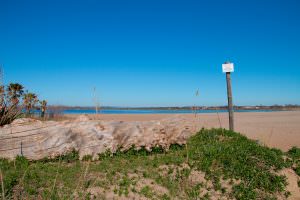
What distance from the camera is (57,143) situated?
22.0 feet

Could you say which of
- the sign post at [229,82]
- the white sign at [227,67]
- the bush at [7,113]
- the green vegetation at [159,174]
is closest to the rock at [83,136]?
the green vegetation at [159,174]

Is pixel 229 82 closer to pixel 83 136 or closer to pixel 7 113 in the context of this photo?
pixel 83 136

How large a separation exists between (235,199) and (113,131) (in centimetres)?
350

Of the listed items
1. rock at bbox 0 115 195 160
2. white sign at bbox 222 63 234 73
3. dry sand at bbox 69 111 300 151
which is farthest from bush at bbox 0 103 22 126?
white sign at bbox 222 63 234 73

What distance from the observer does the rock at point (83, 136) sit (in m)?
6.65

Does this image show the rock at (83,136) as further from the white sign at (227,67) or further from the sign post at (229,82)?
the white sign at (227,67)

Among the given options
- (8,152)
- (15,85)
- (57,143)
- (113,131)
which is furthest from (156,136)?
(15,85)

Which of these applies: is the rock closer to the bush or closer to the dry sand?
the dry sand

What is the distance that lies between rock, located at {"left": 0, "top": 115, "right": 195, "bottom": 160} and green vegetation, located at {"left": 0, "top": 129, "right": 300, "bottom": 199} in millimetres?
224

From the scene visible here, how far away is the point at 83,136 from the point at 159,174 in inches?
92.8

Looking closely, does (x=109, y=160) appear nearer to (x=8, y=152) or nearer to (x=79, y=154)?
(x=79, y=154)

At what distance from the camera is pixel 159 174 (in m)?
5.86

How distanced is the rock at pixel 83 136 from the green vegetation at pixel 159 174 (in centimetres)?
22

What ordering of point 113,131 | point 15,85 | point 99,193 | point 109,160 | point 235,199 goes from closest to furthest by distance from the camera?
point 99,193
point 235,199
point 109,160
point 113,131
point 15,85
